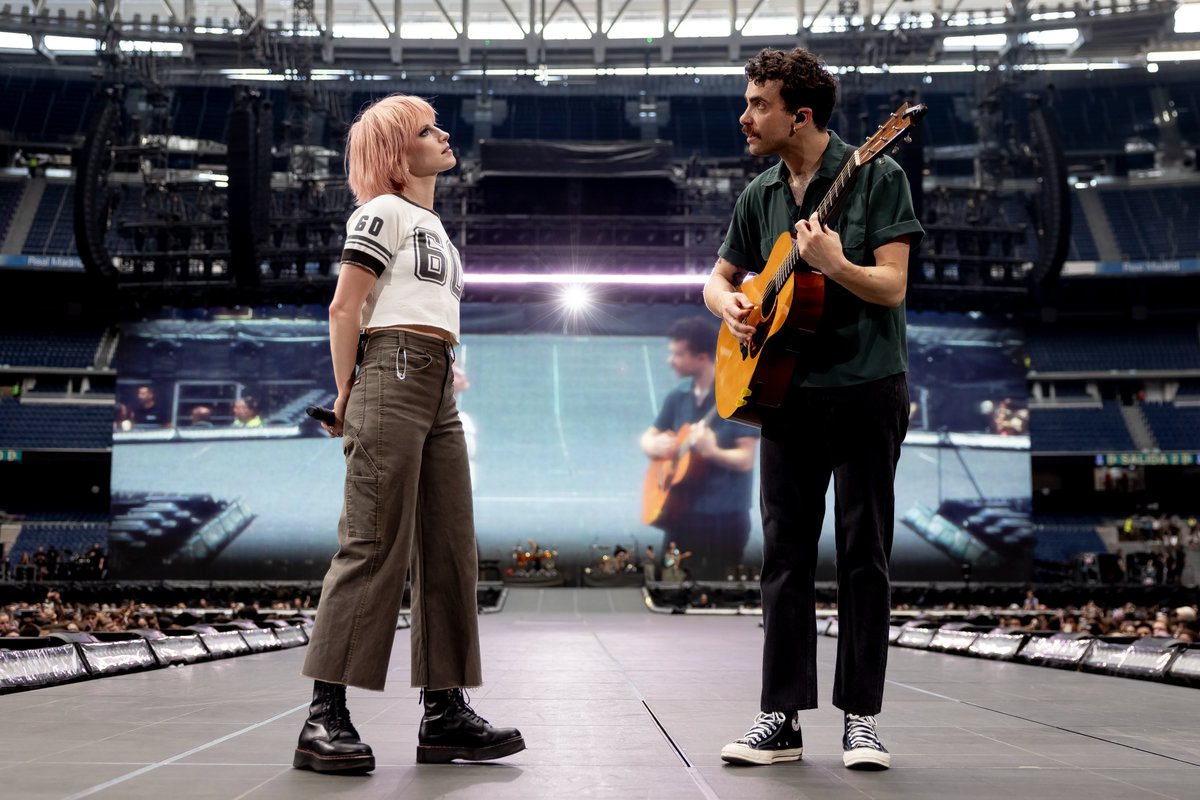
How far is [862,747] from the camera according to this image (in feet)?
8.91

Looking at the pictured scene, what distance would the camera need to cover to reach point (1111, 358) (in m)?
33.2

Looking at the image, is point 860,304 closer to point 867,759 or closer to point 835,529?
point 835,529

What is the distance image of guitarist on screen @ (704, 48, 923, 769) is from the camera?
116 inches

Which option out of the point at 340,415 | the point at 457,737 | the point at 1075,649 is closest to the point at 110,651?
the point at 340,415

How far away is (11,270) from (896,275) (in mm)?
32226

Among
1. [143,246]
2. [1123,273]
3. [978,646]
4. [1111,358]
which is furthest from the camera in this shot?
[1111,358]

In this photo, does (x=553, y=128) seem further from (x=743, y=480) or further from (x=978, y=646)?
(x=978, y=646)

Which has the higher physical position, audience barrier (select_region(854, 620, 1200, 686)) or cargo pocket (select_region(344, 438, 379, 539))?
cargo pocket (select_region(344, 438, 379, 539))

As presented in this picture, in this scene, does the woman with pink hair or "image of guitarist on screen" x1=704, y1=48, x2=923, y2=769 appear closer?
the woman with pink hair

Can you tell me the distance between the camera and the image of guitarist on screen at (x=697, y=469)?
2616cm

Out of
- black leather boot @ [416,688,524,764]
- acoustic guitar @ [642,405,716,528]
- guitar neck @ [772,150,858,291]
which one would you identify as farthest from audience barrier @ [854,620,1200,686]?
acoustic guitar @ [642,405,716,528]

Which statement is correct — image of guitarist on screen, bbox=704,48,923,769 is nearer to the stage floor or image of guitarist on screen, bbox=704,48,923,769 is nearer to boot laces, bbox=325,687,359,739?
the stage floor

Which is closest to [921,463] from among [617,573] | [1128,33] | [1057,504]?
[617,573]

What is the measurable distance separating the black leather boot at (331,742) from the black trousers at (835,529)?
1.11 m
